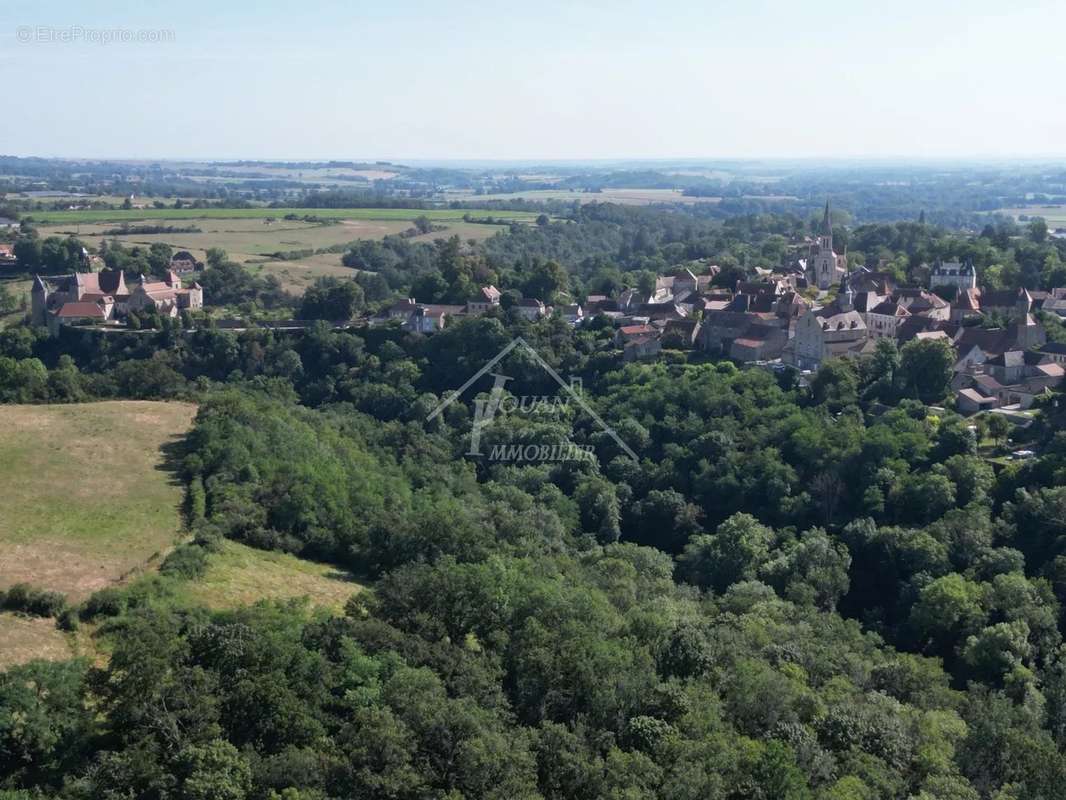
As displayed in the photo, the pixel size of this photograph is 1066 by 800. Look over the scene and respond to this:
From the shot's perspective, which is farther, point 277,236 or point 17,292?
point 277,236

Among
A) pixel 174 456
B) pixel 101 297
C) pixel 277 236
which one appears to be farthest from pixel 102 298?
pixel 277 236

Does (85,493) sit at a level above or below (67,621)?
above

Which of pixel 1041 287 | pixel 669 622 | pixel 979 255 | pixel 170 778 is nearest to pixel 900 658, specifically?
pixel 669 622

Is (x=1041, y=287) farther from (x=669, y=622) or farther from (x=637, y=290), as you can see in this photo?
(x=669, y=622)

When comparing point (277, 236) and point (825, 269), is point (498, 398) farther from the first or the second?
point (277, 236)

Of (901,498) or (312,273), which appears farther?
(312,273)

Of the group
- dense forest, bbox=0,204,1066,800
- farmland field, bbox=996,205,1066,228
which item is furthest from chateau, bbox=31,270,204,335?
→ farmland field, bbox=996,205,1066,228

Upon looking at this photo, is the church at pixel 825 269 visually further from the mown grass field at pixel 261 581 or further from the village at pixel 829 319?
the mown grass field at pixel 261 581
